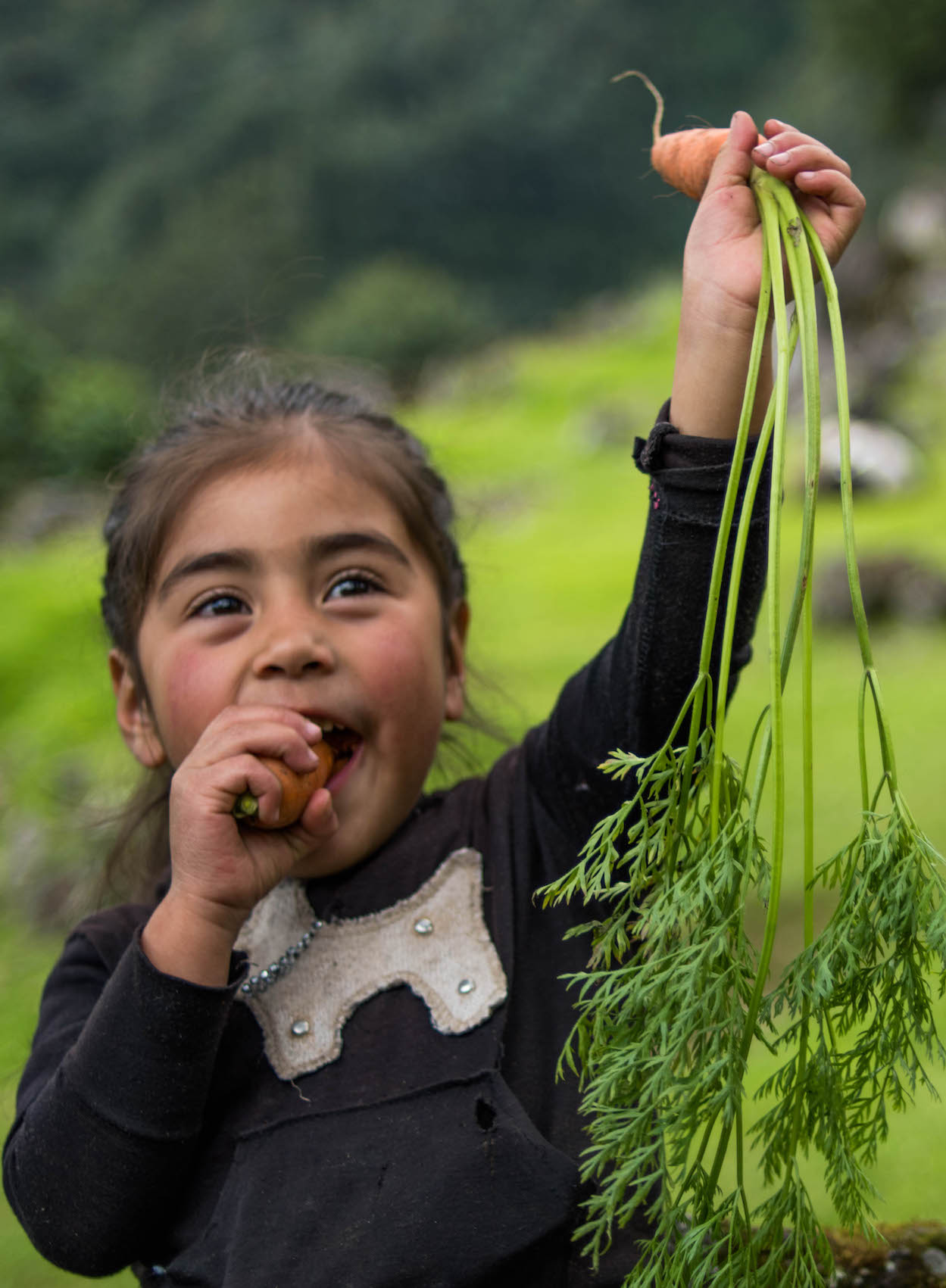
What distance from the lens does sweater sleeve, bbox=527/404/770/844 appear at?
915 millimetres

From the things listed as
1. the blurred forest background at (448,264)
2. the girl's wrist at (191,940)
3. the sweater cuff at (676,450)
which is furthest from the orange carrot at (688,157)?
the blurred forest background at (448,264)

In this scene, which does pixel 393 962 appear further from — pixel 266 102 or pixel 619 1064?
pixel 266 102

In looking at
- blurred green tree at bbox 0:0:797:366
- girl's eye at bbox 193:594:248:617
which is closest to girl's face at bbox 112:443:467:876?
girl's eye at bbox 193:594:248:617

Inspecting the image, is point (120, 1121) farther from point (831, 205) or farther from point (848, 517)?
point (831, 205)

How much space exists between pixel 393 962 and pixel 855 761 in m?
1.67

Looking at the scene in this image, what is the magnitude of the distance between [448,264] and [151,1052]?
74.8 feet

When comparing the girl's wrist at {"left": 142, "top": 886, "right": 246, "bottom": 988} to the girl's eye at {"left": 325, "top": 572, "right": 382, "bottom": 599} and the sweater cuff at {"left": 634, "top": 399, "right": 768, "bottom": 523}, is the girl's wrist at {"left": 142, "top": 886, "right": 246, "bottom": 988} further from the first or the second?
the sweater cuff at {"left": 634, "top": 399, "right": 768, "bottom": 523}

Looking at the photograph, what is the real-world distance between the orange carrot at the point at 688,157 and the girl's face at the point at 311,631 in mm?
390

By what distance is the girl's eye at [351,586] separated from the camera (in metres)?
1.08

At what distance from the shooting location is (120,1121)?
0.93 m

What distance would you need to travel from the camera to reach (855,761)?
8.12 ft

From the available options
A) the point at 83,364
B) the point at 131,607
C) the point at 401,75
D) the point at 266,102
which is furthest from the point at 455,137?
the point at 131,607

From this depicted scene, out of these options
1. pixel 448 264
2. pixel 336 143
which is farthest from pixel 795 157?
pixel 336 143

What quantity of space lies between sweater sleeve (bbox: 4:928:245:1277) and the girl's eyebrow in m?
0.32
